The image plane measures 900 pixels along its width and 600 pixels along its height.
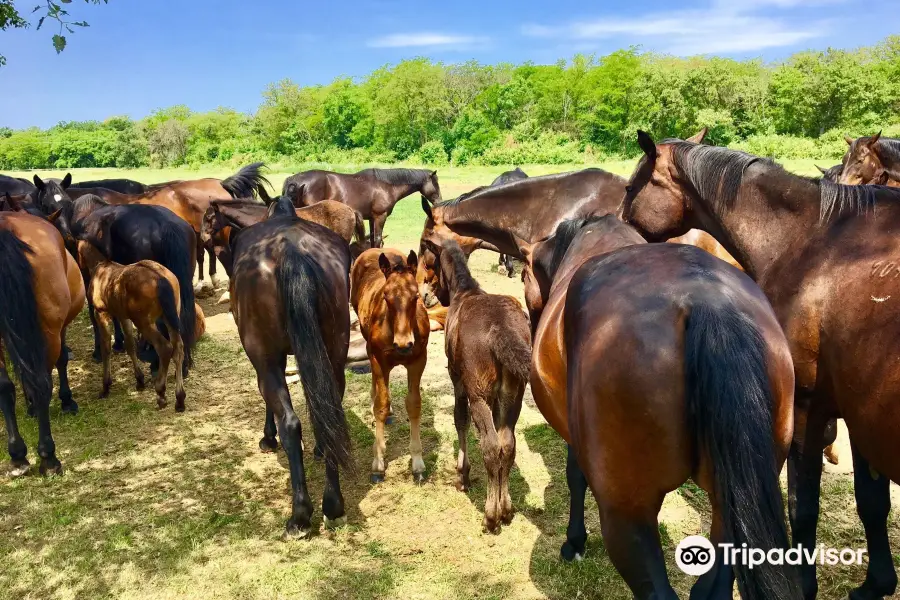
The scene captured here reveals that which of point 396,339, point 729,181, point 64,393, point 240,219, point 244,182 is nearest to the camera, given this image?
point 729,181

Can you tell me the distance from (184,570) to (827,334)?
3.80m

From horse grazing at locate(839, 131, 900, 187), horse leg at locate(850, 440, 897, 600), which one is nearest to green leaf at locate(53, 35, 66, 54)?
horse leg at locate(850, 440, 897, 600)

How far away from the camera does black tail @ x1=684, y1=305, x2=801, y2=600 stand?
6.25 ft

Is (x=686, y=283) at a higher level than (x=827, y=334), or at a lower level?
higher

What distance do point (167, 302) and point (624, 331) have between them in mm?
5534

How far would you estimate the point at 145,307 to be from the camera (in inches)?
250

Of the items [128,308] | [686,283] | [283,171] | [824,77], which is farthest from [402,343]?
[824,77]

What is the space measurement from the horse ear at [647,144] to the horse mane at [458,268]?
5.42 feet

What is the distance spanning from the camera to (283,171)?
36750 mm

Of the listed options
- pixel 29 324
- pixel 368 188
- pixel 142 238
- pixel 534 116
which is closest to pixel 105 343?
pixel 142 238

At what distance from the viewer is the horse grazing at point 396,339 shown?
453 cm

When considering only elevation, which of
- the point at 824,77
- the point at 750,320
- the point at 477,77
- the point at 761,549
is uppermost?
the point at 477,77

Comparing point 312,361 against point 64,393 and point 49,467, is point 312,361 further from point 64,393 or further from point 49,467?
point 64,393

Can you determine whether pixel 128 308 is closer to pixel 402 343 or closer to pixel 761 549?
pixel 402 343
